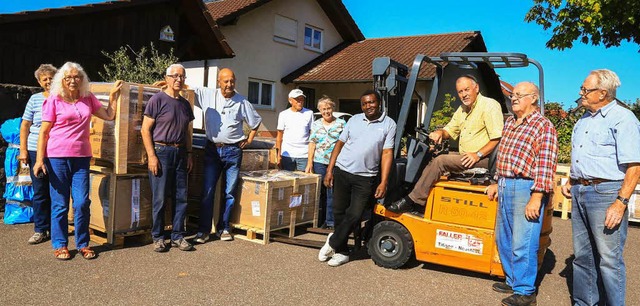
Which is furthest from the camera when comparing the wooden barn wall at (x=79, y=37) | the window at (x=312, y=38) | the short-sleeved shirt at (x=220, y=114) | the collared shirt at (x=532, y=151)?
the window at (x=312, y=38)

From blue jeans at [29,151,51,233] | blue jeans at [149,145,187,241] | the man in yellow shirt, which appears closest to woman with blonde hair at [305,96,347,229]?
the man in yellow shirt

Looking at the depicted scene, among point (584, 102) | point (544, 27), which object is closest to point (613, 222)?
point (584, 102)

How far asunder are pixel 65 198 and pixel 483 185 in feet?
14.1

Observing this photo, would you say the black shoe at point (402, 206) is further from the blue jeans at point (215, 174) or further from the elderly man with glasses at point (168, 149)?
the elderly man with glasses at point (168, 149)

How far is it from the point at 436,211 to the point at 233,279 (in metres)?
2.15

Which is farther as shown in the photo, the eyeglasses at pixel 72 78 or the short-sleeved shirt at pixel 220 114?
the short-sleeved shirt at pixel 220 114

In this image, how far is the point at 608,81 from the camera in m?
3.82

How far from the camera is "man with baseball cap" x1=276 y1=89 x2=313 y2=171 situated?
7262 millimetres

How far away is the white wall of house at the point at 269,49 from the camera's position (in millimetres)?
16672

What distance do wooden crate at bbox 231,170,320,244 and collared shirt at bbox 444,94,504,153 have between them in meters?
2.41

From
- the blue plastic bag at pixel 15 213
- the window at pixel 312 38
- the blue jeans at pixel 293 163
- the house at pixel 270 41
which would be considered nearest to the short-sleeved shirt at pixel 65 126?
the blue plastic bag at pixel 15 213

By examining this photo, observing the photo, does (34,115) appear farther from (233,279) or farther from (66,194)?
(233,279)

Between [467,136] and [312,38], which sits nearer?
[467,136]

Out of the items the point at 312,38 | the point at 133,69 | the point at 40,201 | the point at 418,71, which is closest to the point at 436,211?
the point at 418,71
